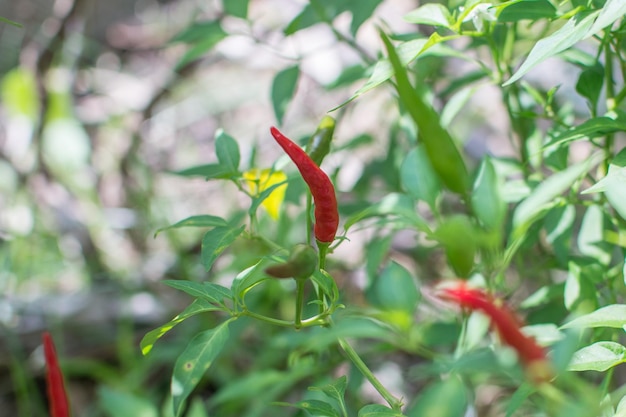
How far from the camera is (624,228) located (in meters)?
1.04

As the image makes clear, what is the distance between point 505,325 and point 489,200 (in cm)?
42

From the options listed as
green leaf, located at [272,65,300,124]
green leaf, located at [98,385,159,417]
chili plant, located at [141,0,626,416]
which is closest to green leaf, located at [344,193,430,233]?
chili plant, located at [141,0,626,416]

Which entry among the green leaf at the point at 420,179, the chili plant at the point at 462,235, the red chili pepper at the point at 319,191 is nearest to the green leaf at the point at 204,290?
the chili plant at the point at 462,235

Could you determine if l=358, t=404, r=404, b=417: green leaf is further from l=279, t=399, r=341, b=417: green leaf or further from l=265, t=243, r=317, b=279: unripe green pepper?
l=265, t=243, r=317, b=279: unripe green pepper

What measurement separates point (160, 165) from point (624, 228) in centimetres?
212

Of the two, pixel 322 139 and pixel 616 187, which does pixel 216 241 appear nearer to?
pixel 322 139

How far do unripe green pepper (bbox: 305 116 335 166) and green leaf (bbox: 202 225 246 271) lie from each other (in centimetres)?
12

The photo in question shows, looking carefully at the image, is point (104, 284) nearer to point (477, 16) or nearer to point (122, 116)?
point (122, 116)

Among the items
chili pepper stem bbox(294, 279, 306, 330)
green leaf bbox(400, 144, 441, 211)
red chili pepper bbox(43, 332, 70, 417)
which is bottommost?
red chili pepper bbox(43, 332, 70, 417)

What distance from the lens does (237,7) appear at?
4.30ft

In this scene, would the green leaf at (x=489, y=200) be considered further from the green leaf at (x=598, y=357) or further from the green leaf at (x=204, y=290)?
the green leaf at (x=204, y=290)

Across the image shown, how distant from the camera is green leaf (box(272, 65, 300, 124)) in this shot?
4.25ft

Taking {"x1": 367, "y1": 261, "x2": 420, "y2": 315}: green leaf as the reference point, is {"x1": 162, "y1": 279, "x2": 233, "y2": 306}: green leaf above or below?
above

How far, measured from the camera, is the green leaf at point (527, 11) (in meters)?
0.82
